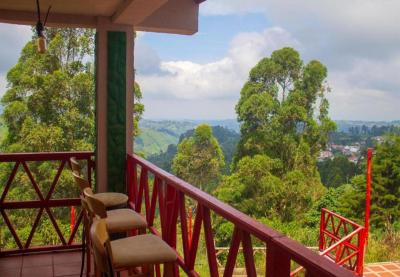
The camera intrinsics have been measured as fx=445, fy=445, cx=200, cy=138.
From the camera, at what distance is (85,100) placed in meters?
14.5

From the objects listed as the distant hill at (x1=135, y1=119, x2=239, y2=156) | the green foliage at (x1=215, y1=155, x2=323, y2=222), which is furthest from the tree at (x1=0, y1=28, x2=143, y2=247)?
the distant hill at (x1=135, y1=119, x2=239, y2=156)

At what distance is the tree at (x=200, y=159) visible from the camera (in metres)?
21.3

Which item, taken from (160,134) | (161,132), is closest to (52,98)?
(160,134)

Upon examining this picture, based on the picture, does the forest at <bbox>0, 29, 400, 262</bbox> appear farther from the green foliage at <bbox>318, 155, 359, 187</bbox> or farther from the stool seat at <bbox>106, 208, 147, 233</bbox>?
the stool seat at <bbox>106, 208, 147, 233</bbox>

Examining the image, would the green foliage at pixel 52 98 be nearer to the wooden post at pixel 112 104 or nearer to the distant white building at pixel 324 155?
the wooden post at pixel 112 104

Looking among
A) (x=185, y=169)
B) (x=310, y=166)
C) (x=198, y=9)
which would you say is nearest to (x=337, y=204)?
(x=310, y=166)

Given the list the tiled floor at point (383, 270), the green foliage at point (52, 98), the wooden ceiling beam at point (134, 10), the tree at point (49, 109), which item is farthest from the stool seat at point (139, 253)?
the green foliage at point (52, 98)

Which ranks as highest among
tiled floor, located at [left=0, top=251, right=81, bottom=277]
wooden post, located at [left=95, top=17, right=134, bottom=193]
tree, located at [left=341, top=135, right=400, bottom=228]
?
wooden post, located at [left=95, top=17, right=134, bottom=193]

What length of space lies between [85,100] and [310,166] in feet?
39.9

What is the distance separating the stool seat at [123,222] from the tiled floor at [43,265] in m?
1.12

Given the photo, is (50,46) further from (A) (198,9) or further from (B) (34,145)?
(A) (198,9)

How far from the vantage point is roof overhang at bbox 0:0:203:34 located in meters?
3.66

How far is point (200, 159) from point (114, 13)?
57.8ft

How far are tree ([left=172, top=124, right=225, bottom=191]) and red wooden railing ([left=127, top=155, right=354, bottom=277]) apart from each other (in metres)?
17.5
